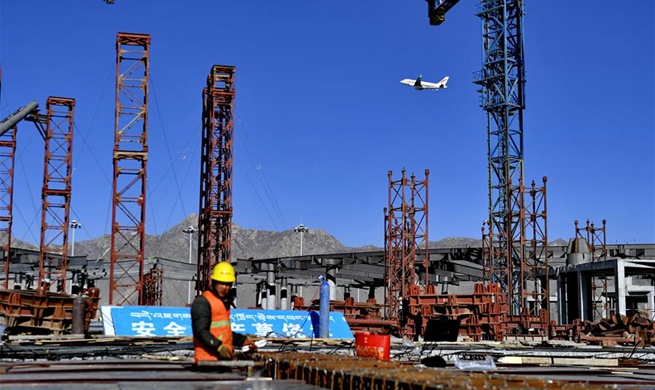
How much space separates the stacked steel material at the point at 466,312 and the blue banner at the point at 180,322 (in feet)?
39.6

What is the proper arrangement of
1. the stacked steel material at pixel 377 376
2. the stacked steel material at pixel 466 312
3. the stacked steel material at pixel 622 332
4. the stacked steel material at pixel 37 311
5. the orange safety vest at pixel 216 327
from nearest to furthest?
the stacked steel material at pixel 377 376
the orange safety vest at pixel 216 327
the stacked steel material at pixel 37 311
the stacked steel material at pixel 622 332
the stacked steel material at pixel 466 312

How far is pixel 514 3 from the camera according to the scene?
72.9 meters

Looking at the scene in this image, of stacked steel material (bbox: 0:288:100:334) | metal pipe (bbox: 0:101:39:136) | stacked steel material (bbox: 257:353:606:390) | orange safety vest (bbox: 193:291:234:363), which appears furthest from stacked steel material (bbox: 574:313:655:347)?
metal pipe (bbox: 0:101:39:136)

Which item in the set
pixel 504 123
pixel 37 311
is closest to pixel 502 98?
pixel 504 123

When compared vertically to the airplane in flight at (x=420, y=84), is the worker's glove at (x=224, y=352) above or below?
below

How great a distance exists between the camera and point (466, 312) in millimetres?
35531

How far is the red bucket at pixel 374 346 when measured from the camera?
460 inches

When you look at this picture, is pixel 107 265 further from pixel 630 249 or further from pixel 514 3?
pixel 630 249

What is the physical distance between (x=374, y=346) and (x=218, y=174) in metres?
50.4

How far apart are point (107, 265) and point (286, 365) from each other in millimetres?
60697

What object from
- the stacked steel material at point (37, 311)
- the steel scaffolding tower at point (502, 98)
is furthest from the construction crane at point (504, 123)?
the stacked steel material at point (37, 311)

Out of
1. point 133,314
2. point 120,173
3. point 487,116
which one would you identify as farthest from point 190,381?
point 487,116

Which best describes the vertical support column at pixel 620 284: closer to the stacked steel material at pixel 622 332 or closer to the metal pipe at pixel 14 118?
the stacked steel material at pixel 622 332

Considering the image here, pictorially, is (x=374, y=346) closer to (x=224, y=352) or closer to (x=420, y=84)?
(x=224, y=352)
